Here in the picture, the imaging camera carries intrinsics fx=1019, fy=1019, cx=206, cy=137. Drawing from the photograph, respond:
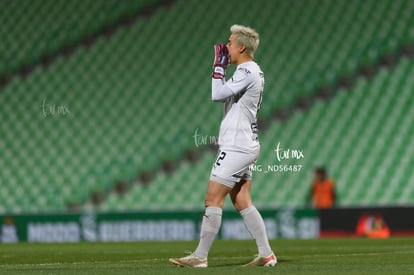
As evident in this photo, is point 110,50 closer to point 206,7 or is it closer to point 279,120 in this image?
point 206,7

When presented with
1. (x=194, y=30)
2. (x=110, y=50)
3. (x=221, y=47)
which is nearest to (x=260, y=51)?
(x=194, y=30)

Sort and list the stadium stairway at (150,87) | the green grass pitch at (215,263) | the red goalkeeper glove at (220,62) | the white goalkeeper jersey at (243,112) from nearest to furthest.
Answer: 1. the green grass pitch at (215,263)
2. the red goalkeeper glove at (220,62)
3. the white goalkeeper jersey at (243,112)
4. the stadium stairway at (150,87)

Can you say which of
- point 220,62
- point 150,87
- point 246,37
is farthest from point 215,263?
point 150,87

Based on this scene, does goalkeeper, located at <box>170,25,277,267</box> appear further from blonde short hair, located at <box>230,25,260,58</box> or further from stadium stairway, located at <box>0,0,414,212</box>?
stadium stairway, located at <box>0,0,414,212</box>

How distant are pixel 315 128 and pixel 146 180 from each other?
2.90 m

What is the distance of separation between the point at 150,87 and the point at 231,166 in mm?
10902

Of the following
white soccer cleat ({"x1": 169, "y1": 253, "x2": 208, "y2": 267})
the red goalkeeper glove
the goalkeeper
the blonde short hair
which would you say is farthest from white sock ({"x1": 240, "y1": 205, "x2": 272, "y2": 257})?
the blonde short hair

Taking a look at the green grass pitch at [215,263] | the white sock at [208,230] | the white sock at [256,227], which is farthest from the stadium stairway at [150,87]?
the white sock at [208,230]

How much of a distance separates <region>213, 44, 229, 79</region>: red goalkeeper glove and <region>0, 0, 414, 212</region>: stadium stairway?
921cm

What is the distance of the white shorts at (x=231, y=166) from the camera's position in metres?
6.92

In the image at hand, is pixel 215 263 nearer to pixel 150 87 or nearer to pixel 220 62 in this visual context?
pixel 220 62

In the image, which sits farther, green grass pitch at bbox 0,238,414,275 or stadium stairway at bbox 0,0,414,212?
stadium stairway at bbox 0,0,414,212

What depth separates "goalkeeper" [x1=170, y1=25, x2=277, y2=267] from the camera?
272 inches

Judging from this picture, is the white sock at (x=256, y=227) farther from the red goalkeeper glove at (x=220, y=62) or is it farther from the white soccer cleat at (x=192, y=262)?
the red goalkeeper glove at (x=220, y=62)
